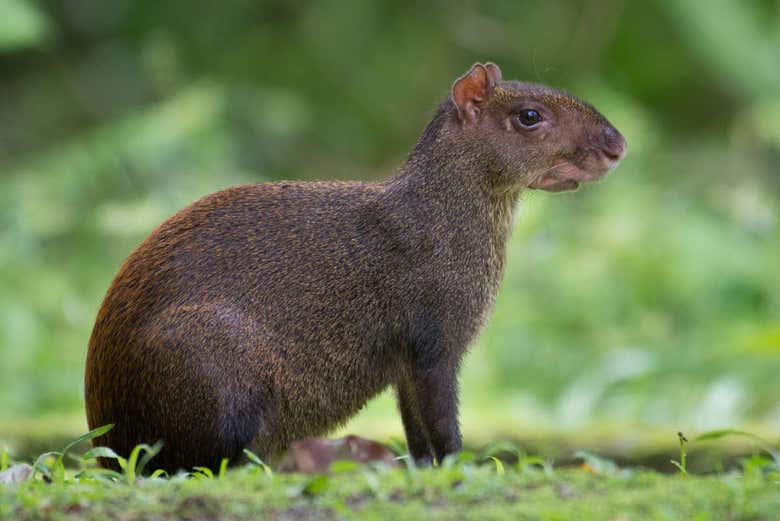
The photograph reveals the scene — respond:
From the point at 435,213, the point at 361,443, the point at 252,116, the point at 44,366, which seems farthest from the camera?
the point at 252,116

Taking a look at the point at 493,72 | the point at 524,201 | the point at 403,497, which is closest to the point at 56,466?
the point at 403,497

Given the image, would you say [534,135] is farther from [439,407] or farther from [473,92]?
[439,407]

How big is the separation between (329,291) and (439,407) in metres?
0.57

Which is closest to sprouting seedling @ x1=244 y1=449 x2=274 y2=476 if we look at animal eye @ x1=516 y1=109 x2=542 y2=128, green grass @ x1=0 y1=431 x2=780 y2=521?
green grass @ x1=0 y1=431 x2=780 y2=521

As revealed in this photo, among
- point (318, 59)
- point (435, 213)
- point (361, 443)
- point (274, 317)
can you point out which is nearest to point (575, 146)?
point (435, 213)

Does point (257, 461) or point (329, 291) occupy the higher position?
point (329, 291)

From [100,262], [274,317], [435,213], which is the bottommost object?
[274,317]

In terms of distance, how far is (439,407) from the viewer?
4652 millimetres

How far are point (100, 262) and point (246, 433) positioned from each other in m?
5.29

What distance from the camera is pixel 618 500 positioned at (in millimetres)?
3217

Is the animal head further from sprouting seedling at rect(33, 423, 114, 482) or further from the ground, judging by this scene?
sprouting seedling at rect(33, 423, 114, 482)

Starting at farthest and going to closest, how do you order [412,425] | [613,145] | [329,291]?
[613,145] → [412,425] → [329,291]

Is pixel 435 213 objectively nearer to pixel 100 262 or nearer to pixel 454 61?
pixel 100 262

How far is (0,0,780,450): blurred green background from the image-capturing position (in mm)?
7879
